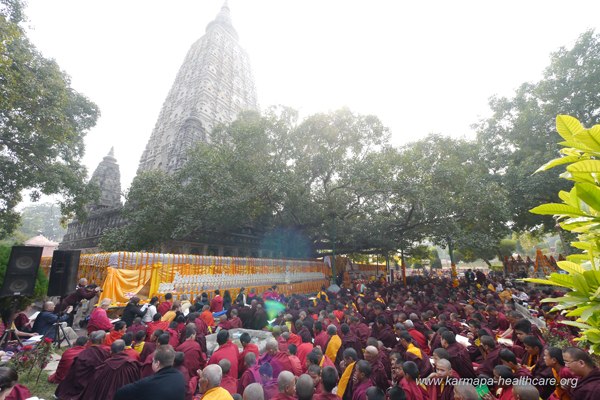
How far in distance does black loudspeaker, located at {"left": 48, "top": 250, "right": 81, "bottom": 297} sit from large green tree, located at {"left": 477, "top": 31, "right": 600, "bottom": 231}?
23300mm

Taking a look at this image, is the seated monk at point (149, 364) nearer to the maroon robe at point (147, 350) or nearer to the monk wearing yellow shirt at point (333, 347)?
the maroon robe at point (147, 350)

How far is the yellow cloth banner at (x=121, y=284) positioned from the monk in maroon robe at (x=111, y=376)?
5.94 m

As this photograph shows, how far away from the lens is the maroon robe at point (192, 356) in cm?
489

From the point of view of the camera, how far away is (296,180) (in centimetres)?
1770

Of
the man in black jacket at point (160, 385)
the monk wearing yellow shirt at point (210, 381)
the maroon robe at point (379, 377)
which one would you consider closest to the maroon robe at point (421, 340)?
the maroon robe at point (379, 377)

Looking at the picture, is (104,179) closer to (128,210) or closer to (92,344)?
(128,210)

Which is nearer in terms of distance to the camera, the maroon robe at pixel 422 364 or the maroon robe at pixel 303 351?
the maroon robe at pixel 422 364

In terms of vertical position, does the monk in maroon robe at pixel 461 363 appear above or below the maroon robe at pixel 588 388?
below

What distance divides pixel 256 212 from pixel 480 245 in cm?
1504

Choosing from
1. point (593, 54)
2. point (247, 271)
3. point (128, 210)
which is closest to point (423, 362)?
point (247, 271)

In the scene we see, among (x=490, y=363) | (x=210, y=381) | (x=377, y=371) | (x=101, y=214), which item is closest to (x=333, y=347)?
(x=377, y=371)

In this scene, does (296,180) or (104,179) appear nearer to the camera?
(296,180)

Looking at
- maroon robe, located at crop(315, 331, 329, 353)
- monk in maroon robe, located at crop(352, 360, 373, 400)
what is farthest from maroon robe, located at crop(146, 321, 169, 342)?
monk in maroon robe, located at crop(352, 360, 373, 400)

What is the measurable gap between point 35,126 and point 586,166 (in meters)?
17.2
